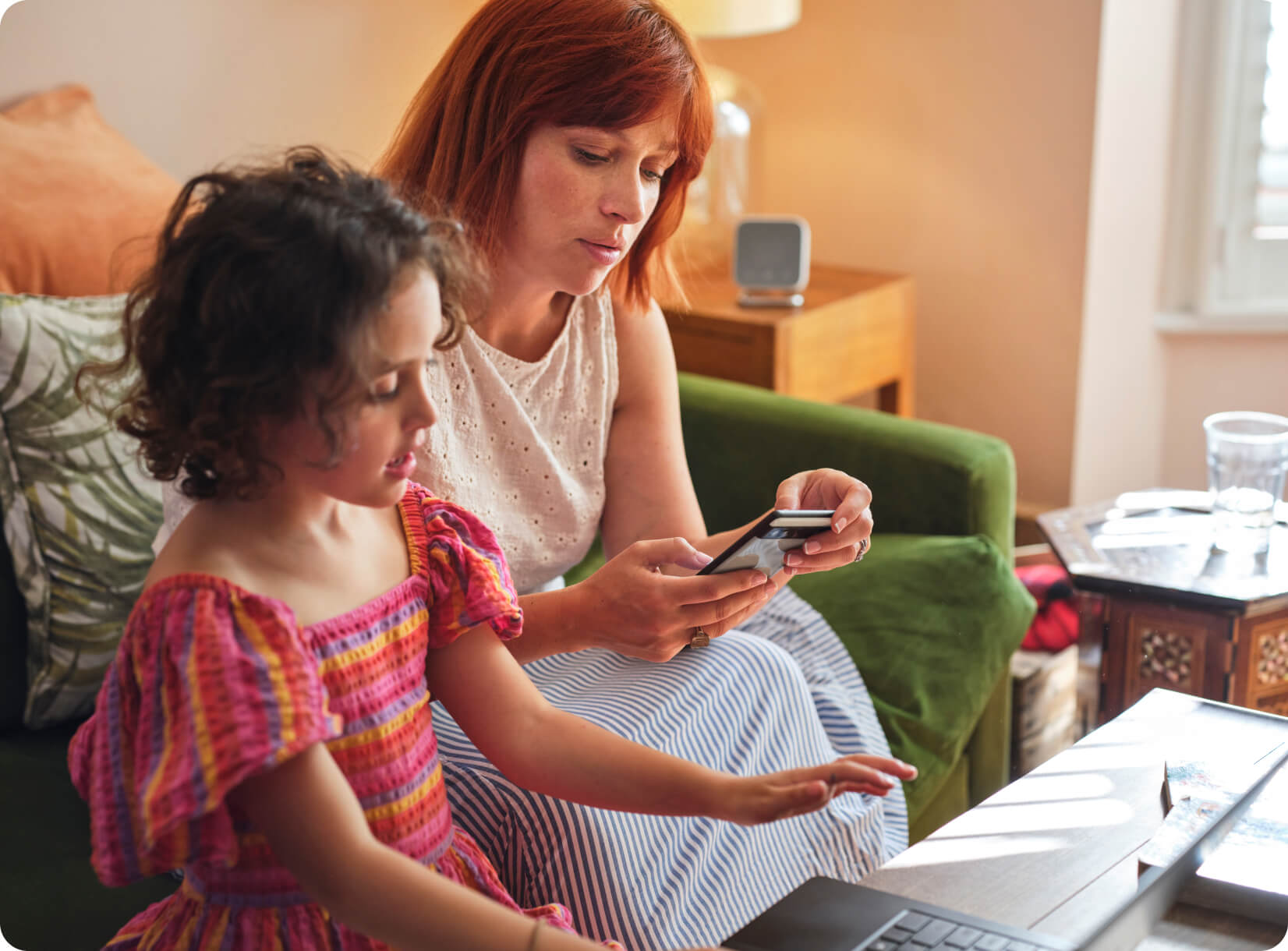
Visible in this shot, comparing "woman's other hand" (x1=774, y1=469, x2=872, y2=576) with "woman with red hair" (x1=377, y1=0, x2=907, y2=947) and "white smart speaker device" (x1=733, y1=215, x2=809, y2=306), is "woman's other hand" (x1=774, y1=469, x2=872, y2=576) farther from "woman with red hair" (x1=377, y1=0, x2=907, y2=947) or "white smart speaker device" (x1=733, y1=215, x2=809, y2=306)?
"white smart speaker device" (x1=733, y1=215, x2=809, y2=306)

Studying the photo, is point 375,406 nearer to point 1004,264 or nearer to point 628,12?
point 628,12

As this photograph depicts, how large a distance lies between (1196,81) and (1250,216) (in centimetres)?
29

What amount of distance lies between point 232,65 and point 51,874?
1333mm

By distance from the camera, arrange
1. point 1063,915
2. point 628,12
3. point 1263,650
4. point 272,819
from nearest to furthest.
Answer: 1. point 272,819
2. point 1063,915
3. point 628,12
4. point 1263,650

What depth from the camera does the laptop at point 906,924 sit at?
0.81 m

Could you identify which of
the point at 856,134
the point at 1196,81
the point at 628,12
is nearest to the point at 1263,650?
the point at 628,12

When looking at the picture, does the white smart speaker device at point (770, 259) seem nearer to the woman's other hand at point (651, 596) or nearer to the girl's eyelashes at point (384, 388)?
the woman's other hand at point (651, 596)

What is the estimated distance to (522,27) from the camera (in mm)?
1243

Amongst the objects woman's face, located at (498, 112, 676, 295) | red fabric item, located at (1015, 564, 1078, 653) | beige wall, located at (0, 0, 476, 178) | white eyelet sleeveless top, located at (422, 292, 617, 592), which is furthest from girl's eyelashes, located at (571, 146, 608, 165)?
red fabric item, located at (1015, 564, 1078, 653)

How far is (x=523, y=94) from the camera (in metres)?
1.24

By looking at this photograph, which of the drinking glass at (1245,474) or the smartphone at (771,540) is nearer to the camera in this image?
the smartphone at (771,540)

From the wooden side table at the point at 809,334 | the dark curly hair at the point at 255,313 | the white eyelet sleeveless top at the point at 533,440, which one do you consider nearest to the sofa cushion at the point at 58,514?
the white eyelet sleeveless top at the point at 533,440

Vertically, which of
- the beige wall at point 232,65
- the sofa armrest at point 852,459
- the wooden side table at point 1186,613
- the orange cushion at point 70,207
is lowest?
the wooden side table at point 1186,613

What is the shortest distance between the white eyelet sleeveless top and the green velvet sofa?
0.40 metres
